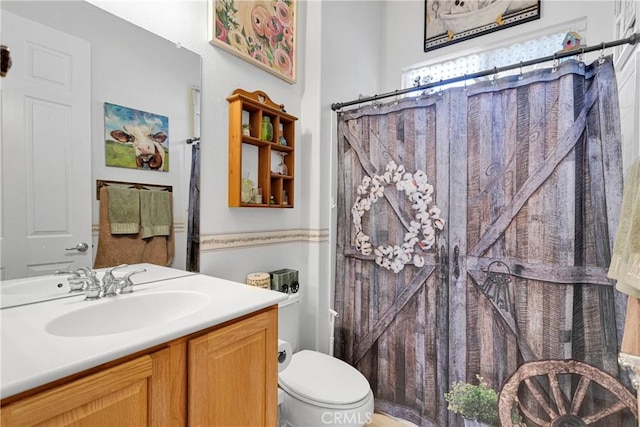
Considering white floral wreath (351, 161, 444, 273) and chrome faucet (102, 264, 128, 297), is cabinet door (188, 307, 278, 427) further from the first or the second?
white floral wreath (351, 161, 444, 273)

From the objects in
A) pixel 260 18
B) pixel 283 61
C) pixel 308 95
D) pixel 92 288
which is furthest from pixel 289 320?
pixel 260 18

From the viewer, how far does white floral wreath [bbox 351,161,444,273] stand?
1635mm

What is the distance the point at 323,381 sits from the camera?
144 centimetres

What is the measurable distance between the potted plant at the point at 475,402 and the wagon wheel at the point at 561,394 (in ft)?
0.15

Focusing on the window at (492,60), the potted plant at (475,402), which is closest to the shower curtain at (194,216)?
the window at (492,60)

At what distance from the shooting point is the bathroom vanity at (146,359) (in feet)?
2.00

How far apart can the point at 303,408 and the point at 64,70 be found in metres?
1.59

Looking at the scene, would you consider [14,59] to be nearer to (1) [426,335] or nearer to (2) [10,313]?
(2) [10,313]

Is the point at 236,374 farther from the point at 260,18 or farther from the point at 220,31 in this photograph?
the point at 260,18

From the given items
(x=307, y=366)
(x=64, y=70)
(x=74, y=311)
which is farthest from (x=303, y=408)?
(x=64, y=70)

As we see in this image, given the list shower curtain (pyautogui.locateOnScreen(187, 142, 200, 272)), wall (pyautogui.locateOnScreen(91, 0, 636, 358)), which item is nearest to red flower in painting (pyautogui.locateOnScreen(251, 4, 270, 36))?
wall (pyautogui.locateOnScreen(91, 0, 636, 358))

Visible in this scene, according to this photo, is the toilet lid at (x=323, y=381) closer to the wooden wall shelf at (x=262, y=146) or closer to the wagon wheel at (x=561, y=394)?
the wagon wheel at (x=561, y=394)

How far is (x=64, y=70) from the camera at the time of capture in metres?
1.03

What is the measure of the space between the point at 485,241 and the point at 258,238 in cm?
120
